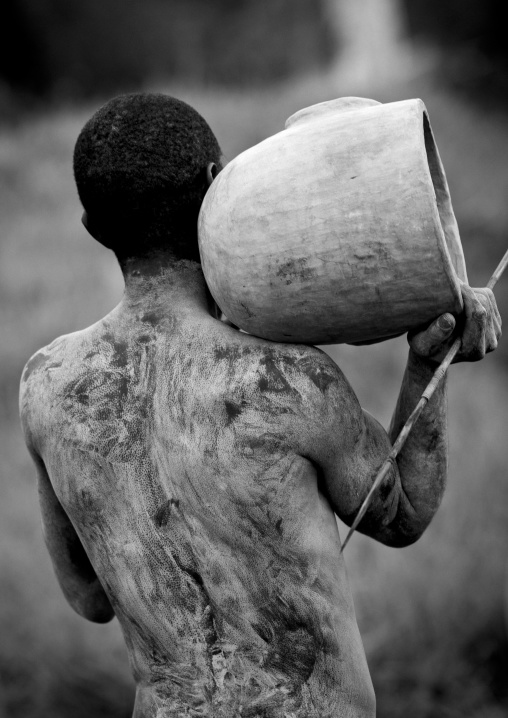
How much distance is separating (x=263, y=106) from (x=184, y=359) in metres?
7.51

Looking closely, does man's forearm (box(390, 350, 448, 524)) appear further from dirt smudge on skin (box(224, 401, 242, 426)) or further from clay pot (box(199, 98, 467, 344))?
dirt smudge on skin (box(224, 401, 242, 426))

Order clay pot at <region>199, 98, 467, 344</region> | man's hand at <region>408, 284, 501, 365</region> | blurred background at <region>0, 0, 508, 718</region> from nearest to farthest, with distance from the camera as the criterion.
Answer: clay pot at <region>199, 98, 467, 344</region>, man's hand at <region>408, 284, 501, 365</region>, blurred background at <region>0, 0, 508, 718</region>

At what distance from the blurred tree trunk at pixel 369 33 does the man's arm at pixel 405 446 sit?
28.6 ft

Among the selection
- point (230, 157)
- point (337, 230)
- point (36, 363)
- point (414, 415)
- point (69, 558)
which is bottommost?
point (69, 558)

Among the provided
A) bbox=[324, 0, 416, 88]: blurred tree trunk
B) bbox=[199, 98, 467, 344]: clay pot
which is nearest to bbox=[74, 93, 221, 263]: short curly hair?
bbox=[199, 98, 467, 344]: clay pot

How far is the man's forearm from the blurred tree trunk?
8703 mm

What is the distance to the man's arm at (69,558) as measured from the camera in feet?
6.94

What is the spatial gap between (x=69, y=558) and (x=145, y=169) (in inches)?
35.7

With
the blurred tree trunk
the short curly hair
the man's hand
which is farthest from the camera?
the blurred tree trunk

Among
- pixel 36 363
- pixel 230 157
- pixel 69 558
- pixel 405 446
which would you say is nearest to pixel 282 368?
pixel 405 446

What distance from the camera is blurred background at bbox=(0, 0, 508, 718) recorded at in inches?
212

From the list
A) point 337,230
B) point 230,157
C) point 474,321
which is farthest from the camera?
point 230,157

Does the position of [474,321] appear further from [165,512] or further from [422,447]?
[165,512]

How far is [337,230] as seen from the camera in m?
1.62
